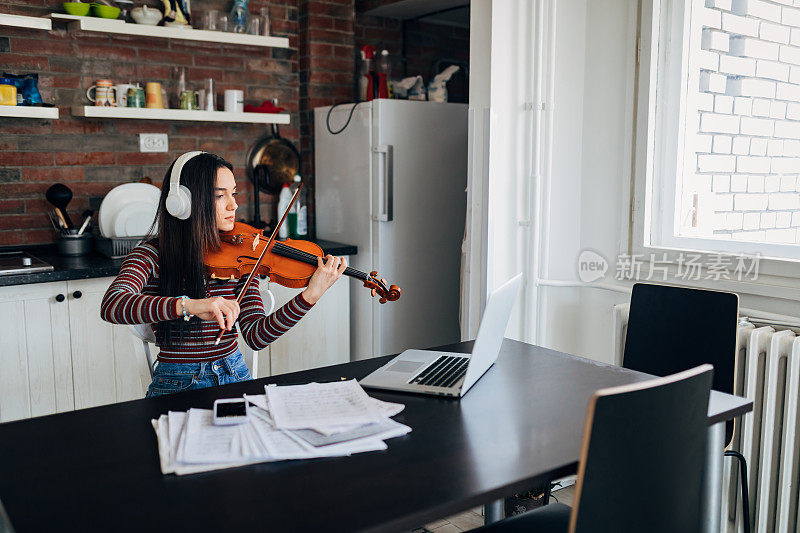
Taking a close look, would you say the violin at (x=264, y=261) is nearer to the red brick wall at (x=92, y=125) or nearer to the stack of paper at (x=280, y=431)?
the stack of paper at (x=280, y=431)

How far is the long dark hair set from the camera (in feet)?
6.25

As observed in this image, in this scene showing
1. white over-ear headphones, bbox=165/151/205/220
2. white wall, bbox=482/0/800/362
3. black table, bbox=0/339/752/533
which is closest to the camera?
black table, bbox=0/339/752/533

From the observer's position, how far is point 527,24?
9.15ft

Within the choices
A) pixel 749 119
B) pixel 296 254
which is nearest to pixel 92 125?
pixel 296 254

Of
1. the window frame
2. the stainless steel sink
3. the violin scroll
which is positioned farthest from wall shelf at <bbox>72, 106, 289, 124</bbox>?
the violin scroll

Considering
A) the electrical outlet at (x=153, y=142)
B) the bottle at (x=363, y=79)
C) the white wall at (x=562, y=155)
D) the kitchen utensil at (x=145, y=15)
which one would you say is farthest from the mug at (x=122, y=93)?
the white wall at (x=562, y=155)

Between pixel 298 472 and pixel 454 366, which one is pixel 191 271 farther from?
pixel 298 472

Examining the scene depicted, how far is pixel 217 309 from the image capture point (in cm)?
159

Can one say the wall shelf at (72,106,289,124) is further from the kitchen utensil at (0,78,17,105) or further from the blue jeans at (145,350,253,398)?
the blue jeans at (145,350,253,398)

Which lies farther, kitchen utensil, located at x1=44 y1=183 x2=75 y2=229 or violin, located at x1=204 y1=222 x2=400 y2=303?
kitchen utensil, located at x1=44 y1=183 x2=75 y2=229

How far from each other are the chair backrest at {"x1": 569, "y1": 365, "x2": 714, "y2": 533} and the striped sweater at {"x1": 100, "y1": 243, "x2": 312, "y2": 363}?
3.39ft

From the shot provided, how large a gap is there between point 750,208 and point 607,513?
1.83 metres

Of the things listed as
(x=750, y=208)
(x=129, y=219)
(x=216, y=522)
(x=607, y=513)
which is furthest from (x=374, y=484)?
(x=129, y=219)

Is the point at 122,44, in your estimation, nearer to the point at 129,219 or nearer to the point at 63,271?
the point at 129,219
